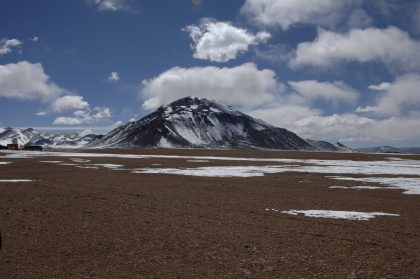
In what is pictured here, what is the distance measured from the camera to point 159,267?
10406 millimetres

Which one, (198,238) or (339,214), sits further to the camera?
(339,214)

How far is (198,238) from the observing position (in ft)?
44.5

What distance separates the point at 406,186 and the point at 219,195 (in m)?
16.2

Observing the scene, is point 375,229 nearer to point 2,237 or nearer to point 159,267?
point 159,267

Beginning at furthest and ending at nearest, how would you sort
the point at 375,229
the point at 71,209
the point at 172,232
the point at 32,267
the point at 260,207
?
1. the point at 260,207
2. the point at 71,209
3. the point at 375,229
4. the point at 172,232
5. the point at 32,267

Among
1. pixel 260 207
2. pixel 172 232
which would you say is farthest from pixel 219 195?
pixel 172 232

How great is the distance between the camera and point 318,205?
2161cm

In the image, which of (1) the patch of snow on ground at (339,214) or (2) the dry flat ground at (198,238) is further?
(1) the patch of snow on ground at (339,214)

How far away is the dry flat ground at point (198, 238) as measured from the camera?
10.3 m

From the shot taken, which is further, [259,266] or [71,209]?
[71,209]

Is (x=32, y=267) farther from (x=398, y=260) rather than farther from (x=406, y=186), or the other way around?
(x=406, y=186)

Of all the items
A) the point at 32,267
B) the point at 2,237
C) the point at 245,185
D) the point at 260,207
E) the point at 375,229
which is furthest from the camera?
the point at 245,185

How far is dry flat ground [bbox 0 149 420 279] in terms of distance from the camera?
1030cm

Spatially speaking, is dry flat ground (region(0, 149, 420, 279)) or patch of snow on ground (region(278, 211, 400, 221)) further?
patch of snow on ground (region(278, 211, 400, 221))
